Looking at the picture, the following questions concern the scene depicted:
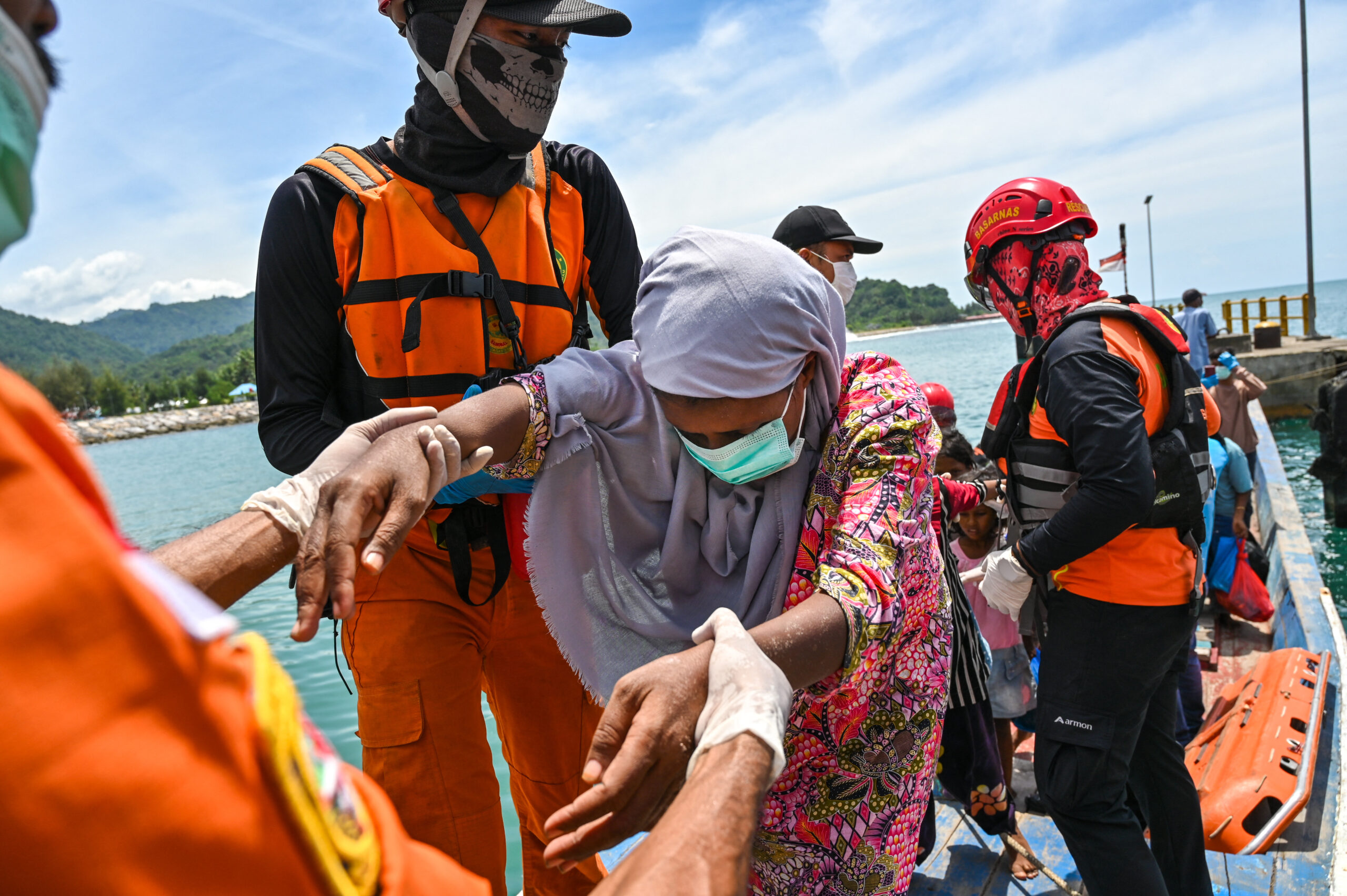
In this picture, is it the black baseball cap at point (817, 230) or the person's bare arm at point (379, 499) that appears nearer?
the person's bare arm at point (379, 499)

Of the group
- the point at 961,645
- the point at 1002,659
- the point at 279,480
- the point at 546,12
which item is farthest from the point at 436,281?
the point at 279,480

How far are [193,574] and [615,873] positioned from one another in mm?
700

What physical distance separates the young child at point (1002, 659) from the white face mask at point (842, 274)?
4.07 ft

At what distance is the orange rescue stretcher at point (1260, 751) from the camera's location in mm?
3244

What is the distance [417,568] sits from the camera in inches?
76.1

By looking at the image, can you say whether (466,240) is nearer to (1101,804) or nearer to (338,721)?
(1101,804)

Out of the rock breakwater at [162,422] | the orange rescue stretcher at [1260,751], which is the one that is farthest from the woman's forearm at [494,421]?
the rock breakwater at [162,422]

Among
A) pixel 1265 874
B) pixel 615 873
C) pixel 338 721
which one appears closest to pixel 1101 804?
pixel 1265 874

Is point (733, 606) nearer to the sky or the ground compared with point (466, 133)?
nearer to the ground

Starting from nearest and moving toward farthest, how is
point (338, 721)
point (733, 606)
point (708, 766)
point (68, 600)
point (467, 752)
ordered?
point (68, 600) → point (708, 766) → point (733, 606) → point (467, 752) → point (338, 721)

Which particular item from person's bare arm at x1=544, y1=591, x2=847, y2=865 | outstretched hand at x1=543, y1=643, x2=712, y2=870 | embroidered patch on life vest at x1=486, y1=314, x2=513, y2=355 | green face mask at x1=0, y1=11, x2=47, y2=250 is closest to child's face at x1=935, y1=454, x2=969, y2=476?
embroidered patch on life vest at x1=486, y1=314, x2=513, y2=355

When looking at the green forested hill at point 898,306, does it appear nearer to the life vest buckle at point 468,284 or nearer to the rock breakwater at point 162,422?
the rock breakwater at point 162,422

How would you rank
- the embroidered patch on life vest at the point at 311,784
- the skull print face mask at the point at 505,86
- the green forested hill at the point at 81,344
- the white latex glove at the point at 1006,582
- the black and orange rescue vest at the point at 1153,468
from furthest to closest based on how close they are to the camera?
the green forested hill at the point at 81,344
the white latex glove at the point at 1006,582
the black and orange rescue vest at the point at 1153,468
the skull print face mask at the point at 505,86
the embroidered patch on life vest at the point at 311,784

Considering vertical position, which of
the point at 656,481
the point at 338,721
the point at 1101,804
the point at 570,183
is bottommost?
the point at 338,721
